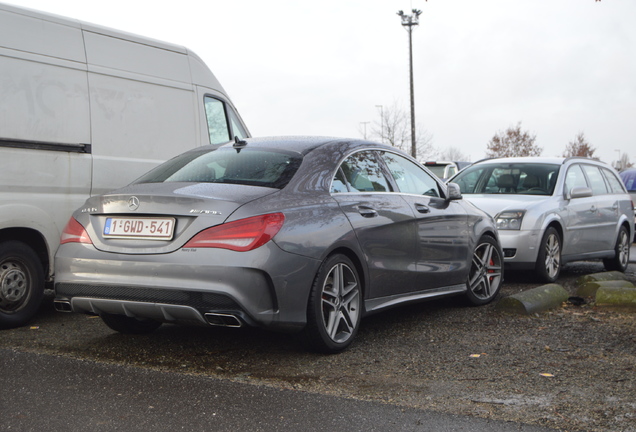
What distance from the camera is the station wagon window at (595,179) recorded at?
10914 mm

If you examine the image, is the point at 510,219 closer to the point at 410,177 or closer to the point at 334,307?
the point at 410,177

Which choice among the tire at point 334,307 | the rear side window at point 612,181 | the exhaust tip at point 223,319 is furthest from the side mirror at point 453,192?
the rear side window at point 612,181

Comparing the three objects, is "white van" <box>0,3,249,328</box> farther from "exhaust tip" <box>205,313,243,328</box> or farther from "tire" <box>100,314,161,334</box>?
"exhaust tip" <box>205,313,243,328</box>

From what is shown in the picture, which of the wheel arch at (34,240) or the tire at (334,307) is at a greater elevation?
the wheel arch at (34,240)

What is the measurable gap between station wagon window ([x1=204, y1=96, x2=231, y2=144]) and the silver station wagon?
10.4ft

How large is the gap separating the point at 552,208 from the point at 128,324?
5.57 meters

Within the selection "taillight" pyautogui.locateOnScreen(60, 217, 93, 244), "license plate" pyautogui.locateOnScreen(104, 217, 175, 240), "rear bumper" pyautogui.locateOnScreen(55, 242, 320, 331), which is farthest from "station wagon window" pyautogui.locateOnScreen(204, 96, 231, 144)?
"rear bumper" pyautogui.locateOnScreen(55, 242, 320, 331)

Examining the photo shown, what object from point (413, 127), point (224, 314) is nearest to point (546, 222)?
point (224, 314)

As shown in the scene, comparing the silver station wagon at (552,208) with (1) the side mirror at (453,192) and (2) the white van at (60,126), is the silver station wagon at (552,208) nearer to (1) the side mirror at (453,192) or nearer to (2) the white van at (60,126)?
(1) the side mirror at (453,192)

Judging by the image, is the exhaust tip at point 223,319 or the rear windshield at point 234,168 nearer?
the exhaust tip at point 223,319

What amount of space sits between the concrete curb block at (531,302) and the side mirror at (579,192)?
270cm

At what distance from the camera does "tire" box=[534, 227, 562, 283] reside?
9.17 m

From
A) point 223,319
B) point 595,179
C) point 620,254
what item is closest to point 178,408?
point 223,319

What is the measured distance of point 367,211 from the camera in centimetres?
577
